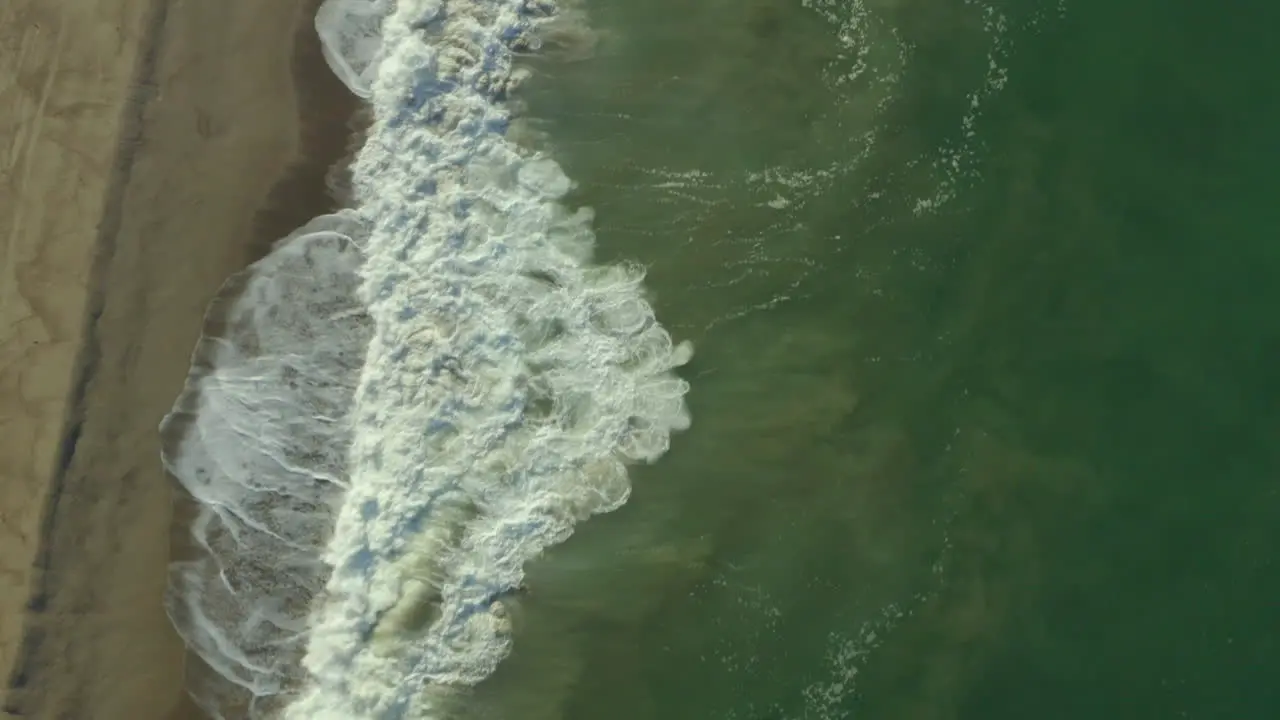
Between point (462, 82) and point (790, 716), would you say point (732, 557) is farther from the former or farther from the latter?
point (462, 82)

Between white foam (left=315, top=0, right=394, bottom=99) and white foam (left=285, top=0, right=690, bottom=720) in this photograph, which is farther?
white foam (left=315, top=0, right=394, bottom=99)

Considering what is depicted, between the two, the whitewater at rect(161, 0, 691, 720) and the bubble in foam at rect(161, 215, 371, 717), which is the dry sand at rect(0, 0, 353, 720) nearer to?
the bubble in foam at rect(161, 215, 371, 717)

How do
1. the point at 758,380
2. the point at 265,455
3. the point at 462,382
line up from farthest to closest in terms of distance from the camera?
the point at 758,380 → the point at 462,382 → the point at 265,455

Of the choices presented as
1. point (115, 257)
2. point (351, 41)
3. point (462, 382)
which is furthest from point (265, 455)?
point (351, 41)

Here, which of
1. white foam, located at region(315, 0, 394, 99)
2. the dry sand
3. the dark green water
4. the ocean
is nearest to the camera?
the dry sand

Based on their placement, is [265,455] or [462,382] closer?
[265,455]

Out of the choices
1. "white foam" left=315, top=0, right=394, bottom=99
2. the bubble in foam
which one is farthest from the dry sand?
the bubble in foam

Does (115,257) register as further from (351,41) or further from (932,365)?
(932,365)
